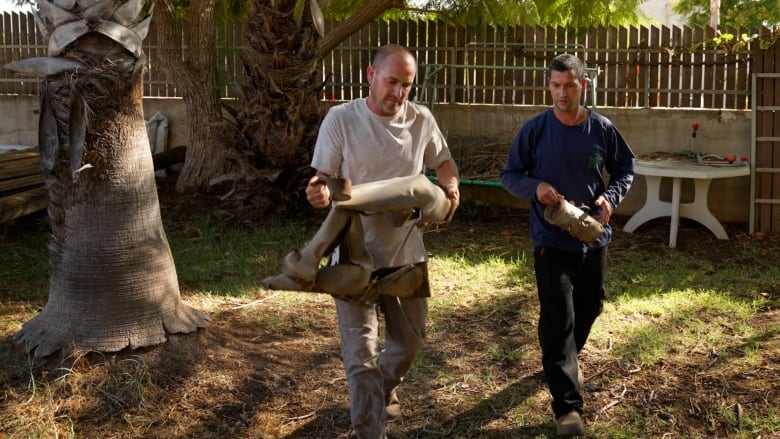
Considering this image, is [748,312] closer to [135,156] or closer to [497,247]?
[497,247]

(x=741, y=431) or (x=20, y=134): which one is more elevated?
(x=20, y=134)

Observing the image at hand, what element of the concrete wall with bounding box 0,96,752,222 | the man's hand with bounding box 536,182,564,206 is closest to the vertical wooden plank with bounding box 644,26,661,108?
the concrete wall with bounding box 0,96,752,222

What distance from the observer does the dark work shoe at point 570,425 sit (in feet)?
14.3

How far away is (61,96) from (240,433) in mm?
2128

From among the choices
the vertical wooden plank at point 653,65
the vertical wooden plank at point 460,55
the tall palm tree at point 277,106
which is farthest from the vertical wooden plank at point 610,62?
the tall palm tree at point 277,106

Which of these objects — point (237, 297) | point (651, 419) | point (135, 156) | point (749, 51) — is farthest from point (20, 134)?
point (651, 419)

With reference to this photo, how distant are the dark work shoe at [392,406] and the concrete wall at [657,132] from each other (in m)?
6.11

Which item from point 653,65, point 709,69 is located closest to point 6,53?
point 653,65

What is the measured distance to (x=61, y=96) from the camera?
193 inches

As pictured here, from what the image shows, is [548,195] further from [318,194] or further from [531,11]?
[531,11]

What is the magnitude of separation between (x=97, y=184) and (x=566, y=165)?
2660mm

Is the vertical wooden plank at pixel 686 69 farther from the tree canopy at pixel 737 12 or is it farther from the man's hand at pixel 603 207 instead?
the man's hand at pixel 603 207

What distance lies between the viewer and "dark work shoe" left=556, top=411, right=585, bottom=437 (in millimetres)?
4359

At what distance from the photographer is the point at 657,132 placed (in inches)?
402
